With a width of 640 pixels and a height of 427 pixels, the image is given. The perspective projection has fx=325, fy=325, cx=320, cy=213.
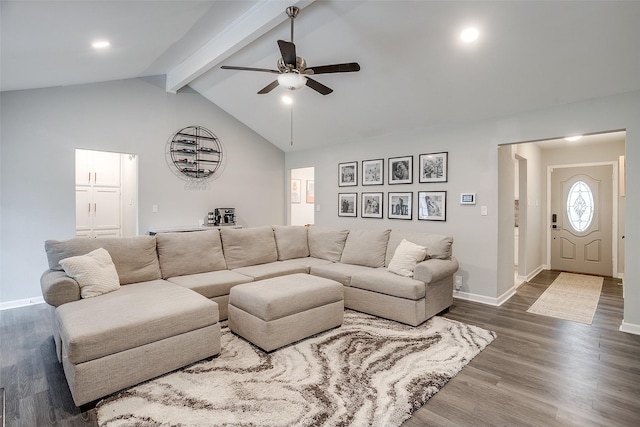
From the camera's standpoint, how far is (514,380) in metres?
2.36

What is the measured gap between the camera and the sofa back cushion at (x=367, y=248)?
4230 millimetres

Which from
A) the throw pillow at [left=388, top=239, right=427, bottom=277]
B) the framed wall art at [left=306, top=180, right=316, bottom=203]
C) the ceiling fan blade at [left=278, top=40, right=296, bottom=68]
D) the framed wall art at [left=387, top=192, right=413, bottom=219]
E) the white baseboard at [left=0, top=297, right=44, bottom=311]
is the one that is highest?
the ceiling fan blade at [left=278, top=40, right=296, bottom=68]

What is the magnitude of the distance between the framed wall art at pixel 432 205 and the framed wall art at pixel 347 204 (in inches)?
48.2

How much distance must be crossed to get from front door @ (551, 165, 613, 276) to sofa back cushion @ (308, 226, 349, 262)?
15.4ft

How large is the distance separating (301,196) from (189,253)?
4.55 meters

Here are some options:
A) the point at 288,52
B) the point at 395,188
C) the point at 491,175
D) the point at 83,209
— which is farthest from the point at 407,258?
the point at 83,209

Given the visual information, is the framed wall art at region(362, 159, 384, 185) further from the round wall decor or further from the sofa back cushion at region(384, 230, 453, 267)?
the round wall decor

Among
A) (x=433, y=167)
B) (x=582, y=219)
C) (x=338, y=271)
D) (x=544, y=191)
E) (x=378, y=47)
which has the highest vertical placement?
→ (x=378, y=47)

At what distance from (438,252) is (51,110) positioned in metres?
5.26

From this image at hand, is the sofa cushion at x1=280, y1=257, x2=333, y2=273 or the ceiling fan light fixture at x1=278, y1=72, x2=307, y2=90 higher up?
the ceiling fan light fixture at x1=278, y1=72, x2=307, y2=90

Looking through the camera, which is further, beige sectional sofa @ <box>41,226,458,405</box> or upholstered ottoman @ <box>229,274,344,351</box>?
upholstered ottoman @ <box>229,274,344,351</box>

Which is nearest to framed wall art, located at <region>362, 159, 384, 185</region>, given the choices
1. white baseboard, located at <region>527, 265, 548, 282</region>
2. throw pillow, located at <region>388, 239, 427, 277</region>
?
throw pillow, located at <region>388, 239, 427, 277</region>

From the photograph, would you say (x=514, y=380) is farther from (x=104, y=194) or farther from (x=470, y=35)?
(x=104, y=194)

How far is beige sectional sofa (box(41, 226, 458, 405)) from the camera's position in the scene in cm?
209
